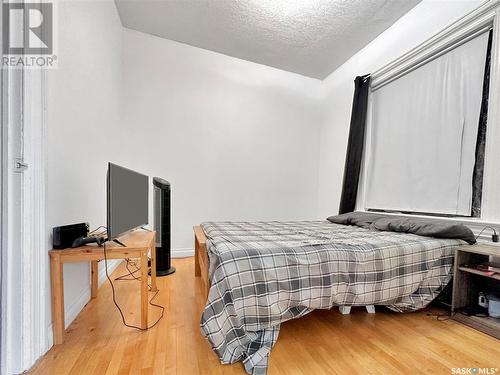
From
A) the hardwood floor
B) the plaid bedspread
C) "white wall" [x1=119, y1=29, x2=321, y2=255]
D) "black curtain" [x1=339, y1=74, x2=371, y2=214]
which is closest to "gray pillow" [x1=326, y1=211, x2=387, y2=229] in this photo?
"black curtain" [x1=339, y1=74, x2=371, y2=214]

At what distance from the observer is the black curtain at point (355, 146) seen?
322 centimetres

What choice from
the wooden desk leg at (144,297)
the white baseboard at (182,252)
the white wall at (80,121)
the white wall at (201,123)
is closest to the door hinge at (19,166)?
the white wall at (80,121)

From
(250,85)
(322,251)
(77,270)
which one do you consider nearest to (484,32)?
(322,251)

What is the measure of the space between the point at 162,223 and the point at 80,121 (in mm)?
1188

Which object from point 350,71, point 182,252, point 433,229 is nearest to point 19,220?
point 182,252

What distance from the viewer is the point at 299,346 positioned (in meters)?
1.44

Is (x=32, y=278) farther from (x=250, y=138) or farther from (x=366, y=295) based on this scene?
(x=250, y=138)

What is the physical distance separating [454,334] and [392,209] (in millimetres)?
1456

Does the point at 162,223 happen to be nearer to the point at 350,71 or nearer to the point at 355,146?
the point at 355,146

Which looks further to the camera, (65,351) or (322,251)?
(322,251)

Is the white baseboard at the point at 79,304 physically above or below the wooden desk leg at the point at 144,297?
below

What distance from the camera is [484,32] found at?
2012 mm

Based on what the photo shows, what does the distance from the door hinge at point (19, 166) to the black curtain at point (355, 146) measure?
3.19 metres

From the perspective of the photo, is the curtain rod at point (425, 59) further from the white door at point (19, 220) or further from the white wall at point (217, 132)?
the white door at point (19, 220)
